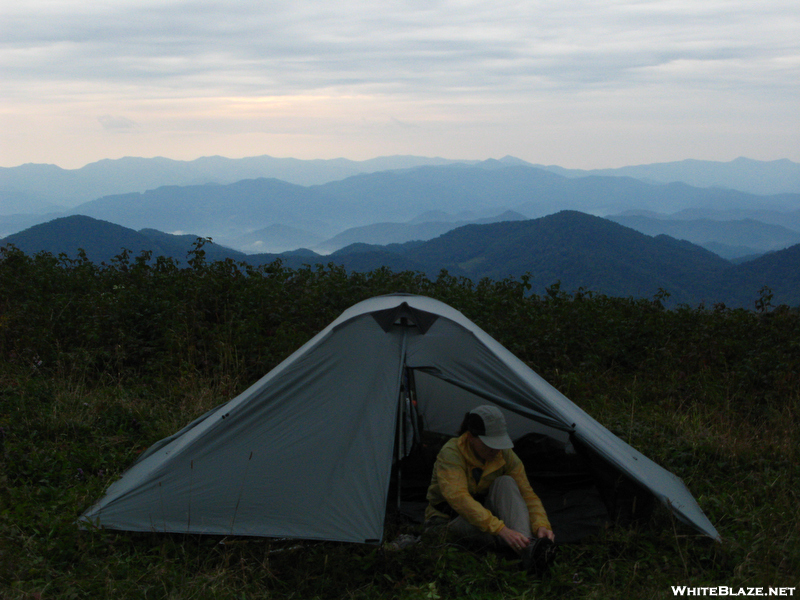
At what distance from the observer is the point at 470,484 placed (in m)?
3.65

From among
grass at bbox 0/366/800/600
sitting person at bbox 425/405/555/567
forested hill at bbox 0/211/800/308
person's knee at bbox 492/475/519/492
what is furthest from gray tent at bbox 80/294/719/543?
Answer: forested hill at bbox 0/211/800/308

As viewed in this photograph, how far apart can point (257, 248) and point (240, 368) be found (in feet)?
643

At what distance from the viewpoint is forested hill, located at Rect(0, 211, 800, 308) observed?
45.8 meters

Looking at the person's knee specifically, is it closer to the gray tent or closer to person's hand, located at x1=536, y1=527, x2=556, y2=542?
person's hand, located at x1=536, y1=527, x2=556, y2=542

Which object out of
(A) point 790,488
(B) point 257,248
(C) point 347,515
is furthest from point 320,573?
(B) point 257,248

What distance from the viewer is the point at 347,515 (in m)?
3.30

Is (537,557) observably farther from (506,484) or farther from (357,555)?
(357,555)

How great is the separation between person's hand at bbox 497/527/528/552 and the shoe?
0.03m

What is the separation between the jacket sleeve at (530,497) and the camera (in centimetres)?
343

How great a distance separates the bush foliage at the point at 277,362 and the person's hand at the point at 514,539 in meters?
0.12

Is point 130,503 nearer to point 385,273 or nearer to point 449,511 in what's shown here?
point 449,511

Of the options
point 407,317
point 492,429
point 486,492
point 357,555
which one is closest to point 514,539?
point 486,492

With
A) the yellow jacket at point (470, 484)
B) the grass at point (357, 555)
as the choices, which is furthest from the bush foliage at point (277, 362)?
the yellow jacket at point (470, 484)

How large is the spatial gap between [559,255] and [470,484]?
6094 cm
